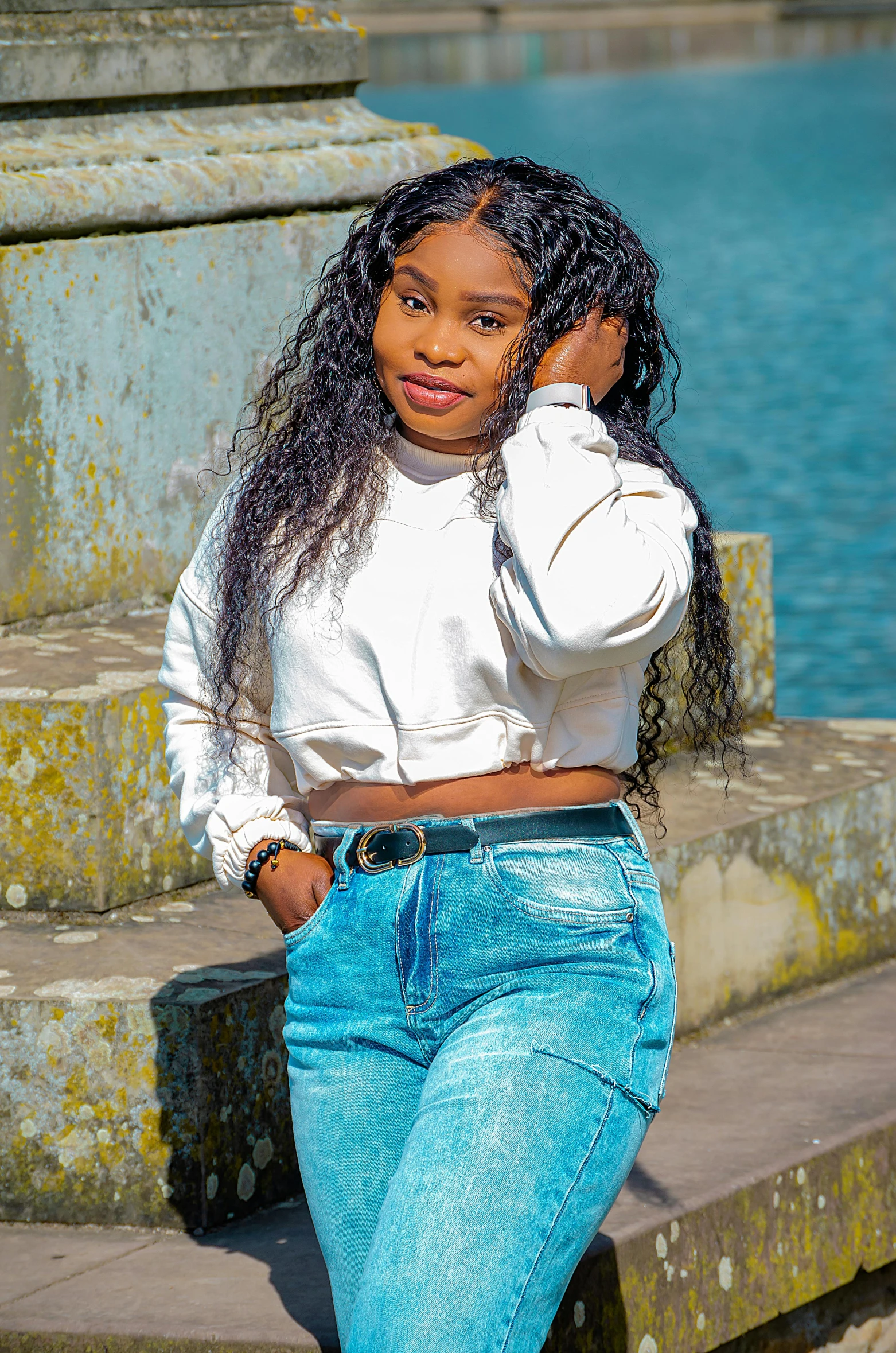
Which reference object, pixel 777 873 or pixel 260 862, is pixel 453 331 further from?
pixel 777 873

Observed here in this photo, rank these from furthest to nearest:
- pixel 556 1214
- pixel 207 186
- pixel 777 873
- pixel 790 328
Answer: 1. pixel 790 328
2. pixel 207 186
3. pixel 777 873
4. pixel 556 1214

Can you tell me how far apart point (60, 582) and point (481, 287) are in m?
1.81

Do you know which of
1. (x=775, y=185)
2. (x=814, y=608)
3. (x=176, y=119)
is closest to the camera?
(x=176, y=119)

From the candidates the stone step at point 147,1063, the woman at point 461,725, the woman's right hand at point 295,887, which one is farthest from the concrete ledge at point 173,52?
the woman's right hand at point 295,887

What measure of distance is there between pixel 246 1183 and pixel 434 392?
52.7 inches

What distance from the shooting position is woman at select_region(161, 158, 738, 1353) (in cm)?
193

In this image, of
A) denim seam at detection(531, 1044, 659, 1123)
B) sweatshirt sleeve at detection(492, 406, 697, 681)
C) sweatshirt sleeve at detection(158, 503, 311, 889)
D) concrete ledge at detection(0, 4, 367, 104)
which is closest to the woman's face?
sweatshirt sleeve at detection(492, 406, 697, 681)

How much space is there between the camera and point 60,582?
3738 mm

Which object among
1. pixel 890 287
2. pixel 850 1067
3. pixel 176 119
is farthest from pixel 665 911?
pixel 890 287

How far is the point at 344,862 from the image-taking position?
2.09 meters

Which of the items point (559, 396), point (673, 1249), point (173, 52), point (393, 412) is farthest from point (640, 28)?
point (559, 396)

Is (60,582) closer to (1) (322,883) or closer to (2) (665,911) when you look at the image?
(2) (665,911)

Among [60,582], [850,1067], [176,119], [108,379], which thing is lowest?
[850,1067]

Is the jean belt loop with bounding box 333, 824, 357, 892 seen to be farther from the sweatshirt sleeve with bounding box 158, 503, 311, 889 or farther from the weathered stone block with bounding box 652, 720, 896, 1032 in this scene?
the weathered stone block with bounding box 652, 720, 896, 1032
